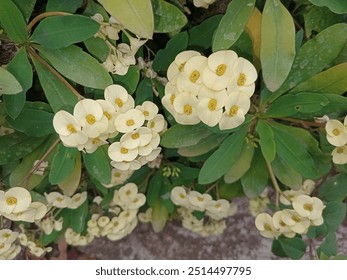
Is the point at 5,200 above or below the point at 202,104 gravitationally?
below

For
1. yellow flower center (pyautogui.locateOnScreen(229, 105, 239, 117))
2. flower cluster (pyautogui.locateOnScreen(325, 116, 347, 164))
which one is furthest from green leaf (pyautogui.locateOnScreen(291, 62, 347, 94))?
yellow flower center (pyautogui.locateOnScreen(229, 105, 239, 117))

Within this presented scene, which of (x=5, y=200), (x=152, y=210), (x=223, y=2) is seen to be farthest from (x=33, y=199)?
(x=223, y=2)

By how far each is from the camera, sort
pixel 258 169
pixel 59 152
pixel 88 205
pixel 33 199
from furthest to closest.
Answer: pixel 88 205
pixel 258 169
pixel 33 199
pixel 59 152

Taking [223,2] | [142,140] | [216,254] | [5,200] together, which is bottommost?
[216,254]

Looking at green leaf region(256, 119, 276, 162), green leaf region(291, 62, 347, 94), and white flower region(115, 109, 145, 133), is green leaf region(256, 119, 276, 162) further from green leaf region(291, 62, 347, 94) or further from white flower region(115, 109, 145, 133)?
white flower region(115, 109, 145, 133)

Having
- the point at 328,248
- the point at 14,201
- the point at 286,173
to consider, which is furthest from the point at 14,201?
the point at 328,248

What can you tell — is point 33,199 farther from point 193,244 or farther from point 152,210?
point 193,244

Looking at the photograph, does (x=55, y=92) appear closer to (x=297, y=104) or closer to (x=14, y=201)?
(x=14, y=201)
